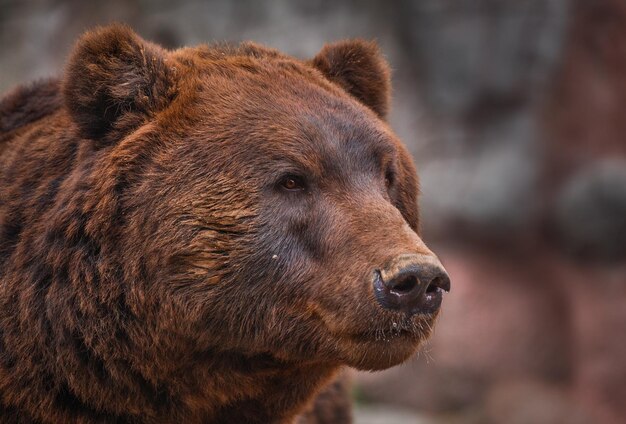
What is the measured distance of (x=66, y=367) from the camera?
4.42m

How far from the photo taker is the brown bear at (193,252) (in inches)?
168

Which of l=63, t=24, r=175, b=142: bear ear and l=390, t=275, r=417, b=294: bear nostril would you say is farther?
l=63, t=24, r=175, b=142: bear ear

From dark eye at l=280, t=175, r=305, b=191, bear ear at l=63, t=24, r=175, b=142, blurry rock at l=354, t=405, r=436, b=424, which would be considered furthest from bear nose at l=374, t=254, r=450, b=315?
blurry rock at l=354, t=405, r=436, b=424

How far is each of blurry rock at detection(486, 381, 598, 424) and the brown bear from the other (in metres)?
7.64

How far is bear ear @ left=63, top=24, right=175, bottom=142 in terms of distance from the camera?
15.0 ft

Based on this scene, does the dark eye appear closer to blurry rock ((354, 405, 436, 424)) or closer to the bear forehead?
the bear forehead

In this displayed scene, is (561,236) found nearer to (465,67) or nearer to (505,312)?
(505,312)

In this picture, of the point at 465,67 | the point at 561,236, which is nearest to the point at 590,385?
the point at 561,236

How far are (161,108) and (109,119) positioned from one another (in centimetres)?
25

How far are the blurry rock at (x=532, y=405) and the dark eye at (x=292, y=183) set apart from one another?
8.17 meters

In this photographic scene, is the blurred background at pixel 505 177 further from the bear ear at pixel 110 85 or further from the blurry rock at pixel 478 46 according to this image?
the bear ear at pixel 110 85

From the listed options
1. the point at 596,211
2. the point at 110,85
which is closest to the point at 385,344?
the point at 110,85

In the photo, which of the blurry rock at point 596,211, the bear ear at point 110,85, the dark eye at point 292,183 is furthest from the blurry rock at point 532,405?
the bear ear at point 110,85

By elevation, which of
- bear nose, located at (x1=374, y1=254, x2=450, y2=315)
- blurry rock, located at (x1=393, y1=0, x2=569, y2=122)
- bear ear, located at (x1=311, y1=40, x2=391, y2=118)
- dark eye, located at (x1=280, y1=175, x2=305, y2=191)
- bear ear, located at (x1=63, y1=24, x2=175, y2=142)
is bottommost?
blurry rock, located at (x1=393, y1=0, x2=569, y2=122)
